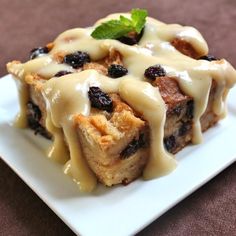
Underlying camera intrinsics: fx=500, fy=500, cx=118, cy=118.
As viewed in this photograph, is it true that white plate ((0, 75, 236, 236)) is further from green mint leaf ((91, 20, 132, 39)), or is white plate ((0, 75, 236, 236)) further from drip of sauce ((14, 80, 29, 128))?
green mint leaf ((91, 20, 132, 39))

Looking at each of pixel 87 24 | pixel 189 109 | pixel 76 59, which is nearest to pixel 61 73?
pixel 76 59

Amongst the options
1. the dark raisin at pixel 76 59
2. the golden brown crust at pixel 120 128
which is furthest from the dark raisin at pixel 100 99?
the dark raisin at pixel 76 59

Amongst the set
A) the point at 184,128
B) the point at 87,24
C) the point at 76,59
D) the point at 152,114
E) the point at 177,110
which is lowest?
the point at 87,24

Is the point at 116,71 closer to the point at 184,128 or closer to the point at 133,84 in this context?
the point at 133,84

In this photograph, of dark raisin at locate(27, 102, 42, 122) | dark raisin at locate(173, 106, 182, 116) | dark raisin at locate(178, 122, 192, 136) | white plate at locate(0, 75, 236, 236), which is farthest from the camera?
dark raisin at locate(27, 102, 42, 122)

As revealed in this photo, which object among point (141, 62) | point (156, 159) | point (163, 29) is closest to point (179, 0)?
point (163, 29)

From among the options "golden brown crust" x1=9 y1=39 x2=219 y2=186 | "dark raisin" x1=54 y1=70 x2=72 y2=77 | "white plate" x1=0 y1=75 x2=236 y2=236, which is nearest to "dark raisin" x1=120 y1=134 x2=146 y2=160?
"golden brown crust" x1=9 y1=39 x2=219 y2=186
